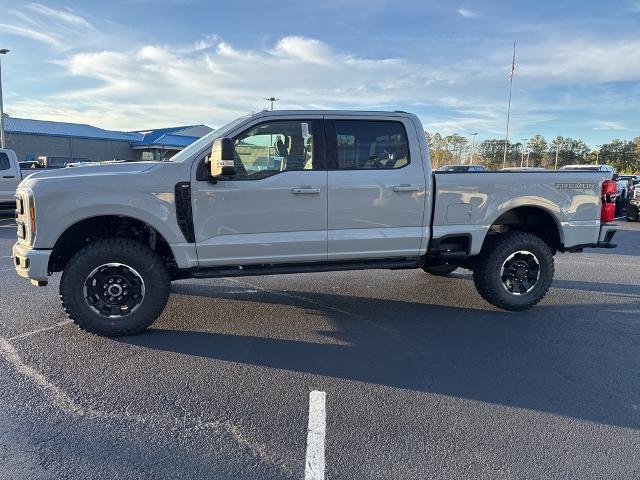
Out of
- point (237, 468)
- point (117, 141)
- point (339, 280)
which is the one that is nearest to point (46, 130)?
point (117, 141)

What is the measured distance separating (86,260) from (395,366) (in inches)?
116

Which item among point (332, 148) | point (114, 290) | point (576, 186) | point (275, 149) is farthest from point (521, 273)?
point (114, 290)

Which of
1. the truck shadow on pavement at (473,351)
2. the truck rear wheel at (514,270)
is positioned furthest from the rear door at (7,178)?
the truck rear wheel at (514,270)

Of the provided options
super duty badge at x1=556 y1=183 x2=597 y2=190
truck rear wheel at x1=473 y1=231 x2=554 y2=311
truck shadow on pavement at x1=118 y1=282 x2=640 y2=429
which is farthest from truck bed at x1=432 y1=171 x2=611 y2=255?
truck shadow on pavement at x1=118 y1=282 x2=640 y2=429

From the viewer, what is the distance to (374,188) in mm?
4789

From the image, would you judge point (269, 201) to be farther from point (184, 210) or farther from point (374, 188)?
point (374, 188)

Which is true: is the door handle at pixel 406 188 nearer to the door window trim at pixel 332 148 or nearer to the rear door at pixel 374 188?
the rear door at pixel 374 188

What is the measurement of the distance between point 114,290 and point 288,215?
5.91 ft

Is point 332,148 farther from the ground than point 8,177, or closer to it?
farther from the ground

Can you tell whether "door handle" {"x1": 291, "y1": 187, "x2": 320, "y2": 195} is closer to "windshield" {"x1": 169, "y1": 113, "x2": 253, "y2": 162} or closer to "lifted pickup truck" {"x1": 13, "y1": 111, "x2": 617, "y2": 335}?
"lifted pickup truck" {"x1": 13, "y1": 111, "x2": 617, "y2": 335}

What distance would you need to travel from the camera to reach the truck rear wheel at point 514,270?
529 centimetres

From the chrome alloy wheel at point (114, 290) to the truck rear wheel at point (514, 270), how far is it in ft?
12.2

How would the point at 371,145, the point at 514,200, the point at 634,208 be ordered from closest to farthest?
the point at 371,145 < the point at 514,200 < the point at 634,208

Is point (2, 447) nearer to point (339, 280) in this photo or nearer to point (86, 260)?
point (86, 260)
